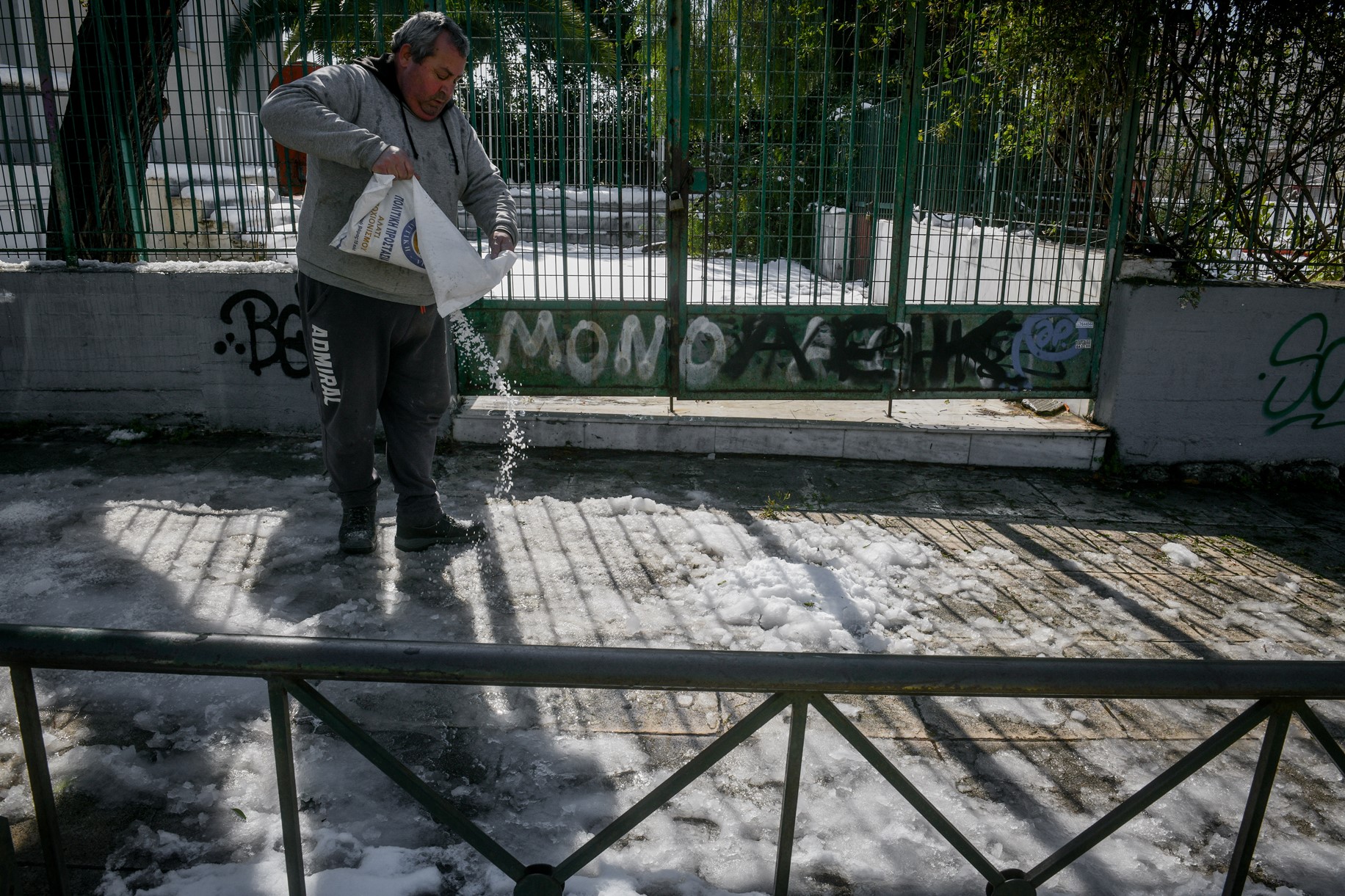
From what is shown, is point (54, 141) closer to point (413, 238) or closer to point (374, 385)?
point (374, 385)

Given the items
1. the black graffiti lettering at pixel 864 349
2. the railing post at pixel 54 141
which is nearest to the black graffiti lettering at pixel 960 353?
the black graffiti lettering at pixel 864 349

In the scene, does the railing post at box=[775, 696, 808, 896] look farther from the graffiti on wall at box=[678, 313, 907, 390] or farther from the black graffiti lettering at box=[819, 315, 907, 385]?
the black graffiti lettering at box=[819, 315, 907, 385]

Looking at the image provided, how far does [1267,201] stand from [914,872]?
5383 millimetres

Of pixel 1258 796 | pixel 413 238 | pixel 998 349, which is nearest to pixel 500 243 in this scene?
pixel 413 238

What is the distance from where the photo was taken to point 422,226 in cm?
351

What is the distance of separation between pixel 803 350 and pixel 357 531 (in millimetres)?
3147

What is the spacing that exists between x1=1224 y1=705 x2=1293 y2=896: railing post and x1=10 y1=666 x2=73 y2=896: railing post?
6.74 feet

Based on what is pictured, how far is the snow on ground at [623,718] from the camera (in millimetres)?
2430

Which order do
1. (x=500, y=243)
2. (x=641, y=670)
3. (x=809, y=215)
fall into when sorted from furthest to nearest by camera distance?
(x=809, y=215) < (x=500, y=243) < (x=641, y=670)

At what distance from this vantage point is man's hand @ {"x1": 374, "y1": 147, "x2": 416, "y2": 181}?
3.36m

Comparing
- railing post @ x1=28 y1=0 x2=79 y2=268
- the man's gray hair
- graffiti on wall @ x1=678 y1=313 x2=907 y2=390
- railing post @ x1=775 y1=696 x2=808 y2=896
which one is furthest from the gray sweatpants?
railing post @ x1=28 y1=0 x2=79 y2=268

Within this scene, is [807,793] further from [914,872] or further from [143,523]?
[143,523]

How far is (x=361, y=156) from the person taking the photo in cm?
337

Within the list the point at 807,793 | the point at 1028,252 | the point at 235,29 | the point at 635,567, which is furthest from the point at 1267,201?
the point at 235,29
